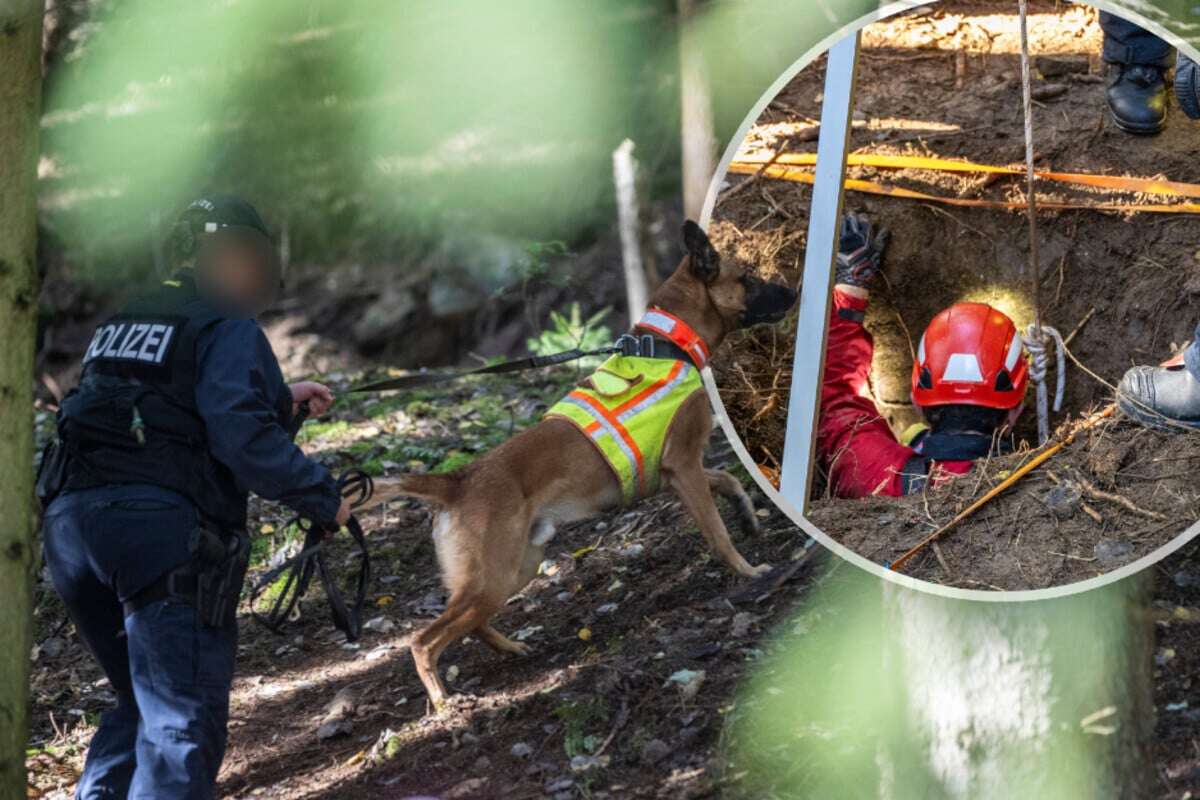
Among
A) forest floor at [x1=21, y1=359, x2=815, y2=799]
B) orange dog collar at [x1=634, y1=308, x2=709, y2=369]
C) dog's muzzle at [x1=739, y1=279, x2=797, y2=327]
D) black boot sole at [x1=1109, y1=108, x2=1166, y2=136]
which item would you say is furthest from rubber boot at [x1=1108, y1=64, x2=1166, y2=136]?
forest floor at [x1=21, y1=359, x2=815, y2=799]

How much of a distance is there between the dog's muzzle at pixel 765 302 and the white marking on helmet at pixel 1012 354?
0.63 meters

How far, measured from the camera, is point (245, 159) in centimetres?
1173

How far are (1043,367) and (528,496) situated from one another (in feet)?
8.34

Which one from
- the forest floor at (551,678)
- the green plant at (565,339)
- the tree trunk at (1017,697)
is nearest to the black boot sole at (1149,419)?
the tree trunk at (1017,697)

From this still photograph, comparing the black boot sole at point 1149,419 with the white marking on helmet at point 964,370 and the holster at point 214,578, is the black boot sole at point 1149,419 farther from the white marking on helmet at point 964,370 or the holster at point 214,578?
the holster at point 214,578

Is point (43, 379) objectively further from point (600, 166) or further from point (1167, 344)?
point (1167, 344)

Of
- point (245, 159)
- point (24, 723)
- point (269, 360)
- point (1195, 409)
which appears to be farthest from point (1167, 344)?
point (245, 159)

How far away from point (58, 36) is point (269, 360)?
667cm

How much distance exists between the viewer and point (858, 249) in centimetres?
364

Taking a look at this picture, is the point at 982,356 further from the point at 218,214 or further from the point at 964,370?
the point at 218,214

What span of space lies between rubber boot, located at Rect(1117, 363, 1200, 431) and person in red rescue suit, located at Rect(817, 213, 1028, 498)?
455 mm

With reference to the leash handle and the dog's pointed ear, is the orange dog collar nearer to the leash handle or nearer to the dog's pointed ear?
the dog's pointed ear

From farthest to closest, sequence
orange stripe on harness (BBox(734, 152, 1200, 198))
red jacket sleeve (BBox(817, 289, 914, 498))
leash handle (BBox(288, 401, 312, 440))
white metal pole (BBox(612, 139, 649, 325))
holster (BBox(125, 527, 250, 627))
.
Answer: white metal pole (BBox(612, 139, 649, 325)) → leash handle (BBox(288, 401, 312, 440)) → holster (BBox(125, 527, 250, 627)) → red jacket sleeve (BBox(817, 289, 914, 498)) → orange stripe on harness (BBox(734, 152, 1200, 198))

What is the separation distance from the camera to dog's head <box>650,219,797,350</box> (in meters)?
3.99
